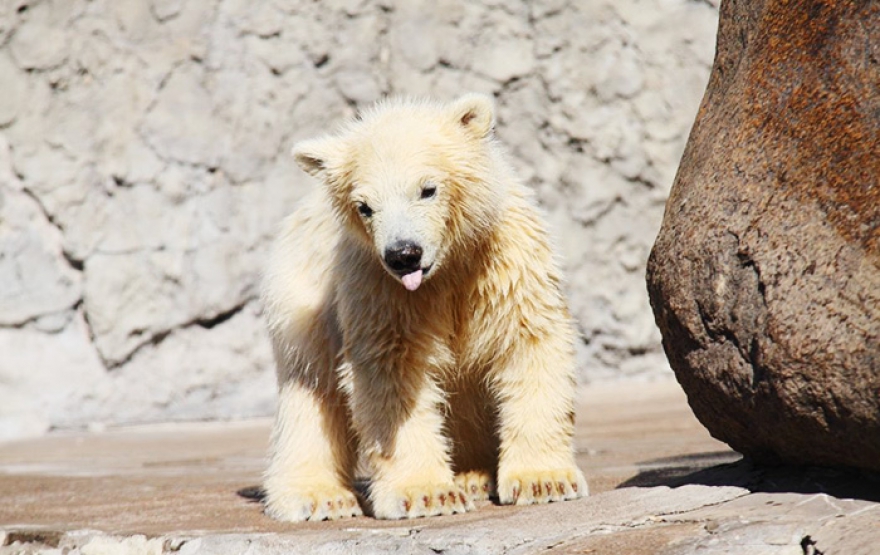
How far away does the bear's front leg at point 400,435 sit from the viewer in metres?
3.66

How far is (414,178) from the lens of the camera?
145 inches

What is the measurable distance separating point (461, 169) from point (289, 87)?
6.82 meters

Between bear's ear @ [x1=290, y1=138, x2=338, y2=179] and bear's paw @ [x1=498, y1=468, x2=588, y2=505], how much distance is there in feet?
4.18

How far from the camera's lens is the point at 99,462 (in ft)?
22.5

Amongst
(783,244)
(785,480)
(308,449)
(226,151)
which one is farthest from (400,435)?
(226,151)

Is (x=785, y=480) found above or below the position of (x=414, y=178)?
below

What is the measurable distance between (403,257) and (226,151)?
6994 mm

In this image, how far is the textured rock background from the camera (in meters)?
9.90

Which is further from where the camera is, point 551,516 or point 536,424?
point 536,424

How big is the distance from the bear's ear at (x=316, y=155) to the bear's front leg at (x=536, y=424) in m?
0.95

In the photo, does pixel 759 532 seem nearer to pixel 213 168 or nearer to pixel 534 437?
pixel 534 437

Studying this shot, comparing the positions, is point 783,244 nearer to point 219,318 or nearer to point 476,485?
point 476,485

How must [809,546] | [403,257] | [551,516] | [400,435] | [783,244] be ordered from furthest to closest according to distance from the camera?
1. [400,435]
2. [403,257]
3. [551,516]
4. [783,244]
5. [809,546]

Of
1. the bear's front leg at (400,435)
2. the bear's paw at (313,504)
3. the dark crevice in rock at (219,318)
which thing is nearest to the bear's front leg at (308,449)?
the bear's paw at (313,504)
